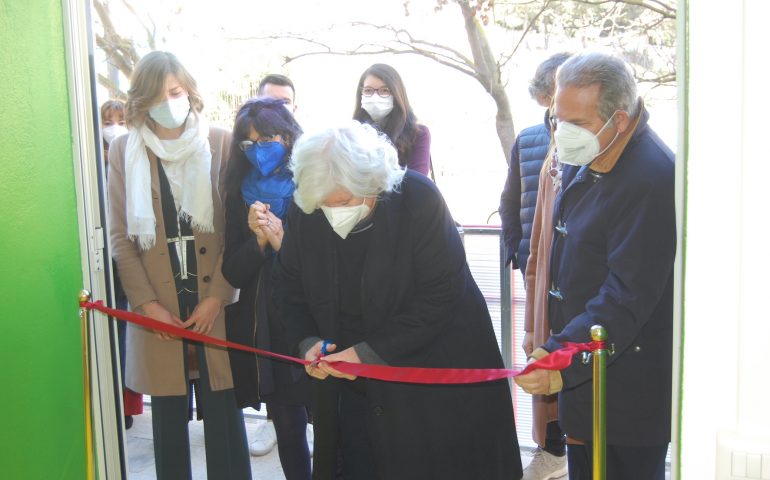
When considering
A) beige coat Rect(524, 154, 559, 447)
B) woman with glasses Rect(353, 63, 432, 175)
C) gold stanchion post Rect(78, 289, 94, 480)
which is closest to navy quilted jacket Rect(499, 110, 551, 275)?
beige coat Rect(524, 154, 559, 447)

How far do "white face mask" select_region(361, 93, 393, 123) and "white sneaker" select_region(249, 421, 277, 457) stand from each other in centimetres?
182

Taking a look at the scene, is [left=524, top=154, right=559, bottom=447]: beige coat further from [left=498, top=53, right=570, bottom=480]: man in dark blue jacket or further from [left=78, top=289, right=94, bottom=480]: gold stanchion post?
[left=78, top=289, right=94, bottom=480]: gold stanchion post

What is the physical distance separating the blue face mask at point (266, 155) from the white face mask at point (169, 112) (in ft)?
1.12

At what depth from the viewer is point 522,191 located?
3477 mm

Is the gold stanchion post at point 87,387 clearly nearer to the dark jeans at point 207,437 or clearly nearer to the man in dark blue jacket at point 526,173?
the dark jeans at point 207,437

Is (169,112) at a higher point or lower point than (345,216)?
higher

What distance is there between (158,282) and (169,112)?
705mm

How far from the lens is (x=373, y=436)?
255 cm

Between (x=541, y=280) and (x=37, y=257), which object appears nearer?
(x=37, y=257)

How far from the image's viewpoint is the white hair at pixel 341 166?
96.1 inches

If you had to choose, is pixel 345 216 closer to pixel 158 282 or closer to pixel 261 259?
pixel 261 259

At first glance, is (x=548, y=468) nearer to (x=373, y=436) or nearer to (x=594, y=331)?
(x=373, y=436)

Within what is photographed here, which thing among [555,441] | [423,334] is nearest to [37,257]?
[423,334]

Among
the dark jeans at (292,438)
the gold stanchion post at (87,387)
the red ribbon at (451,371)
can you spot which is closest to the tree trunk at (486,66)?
the dark jeans at (292,438)
